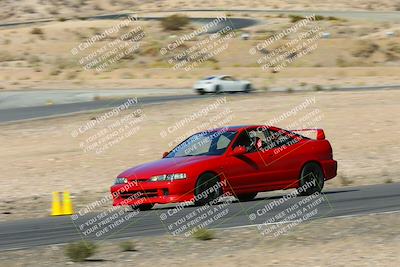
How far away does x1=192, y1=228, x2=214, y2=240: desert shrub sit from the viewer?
38.5ft

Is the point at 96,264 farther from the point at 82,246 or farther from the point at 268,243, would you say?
the point at 268,243

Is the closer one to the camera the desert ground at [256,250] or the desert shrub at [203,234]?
the desert ground at [256,250]

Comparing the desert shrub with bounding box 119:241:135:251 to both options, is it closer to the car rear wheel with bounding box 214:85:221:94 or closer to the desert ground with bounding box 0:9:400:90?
the car rear wheel with bounding box 214:85:221:94

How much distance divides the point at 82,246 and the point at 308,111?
2333 cm

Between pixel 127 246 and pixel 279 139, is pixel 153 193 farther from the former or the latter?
pixel 127 246

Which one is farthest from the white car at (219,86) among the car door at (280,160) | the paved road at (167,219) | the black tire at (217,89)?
the car door at (280,160)

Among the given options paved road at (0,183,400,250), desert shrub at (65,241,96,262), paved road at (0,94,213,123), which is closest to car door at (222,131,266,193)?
paved road at (0,183,400,250)

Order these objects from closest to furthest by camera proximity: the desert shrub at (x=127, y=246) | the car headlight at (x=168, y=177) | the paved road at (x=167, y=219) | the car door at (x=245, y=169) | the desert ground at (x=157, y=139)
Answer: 1. the desert shrub at (x=127, y=246)
2. the paved road at (x=167, y=219)
3. the car headlight at (x=168, y=177)
4. the car door at (x=245, y=169)
5. the desert ground at (x=157, y=139)

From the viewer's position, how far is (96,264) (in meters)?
10.3

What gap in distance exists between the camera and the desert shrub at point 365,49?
65.8 metres

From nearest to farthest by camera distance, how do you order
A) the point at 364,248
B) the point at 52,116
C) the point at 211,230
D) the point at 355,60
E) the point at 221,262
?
the point at 221,262 → the point at 364,248 → the point at 211,230 → the point at 52,116 → the point at 355,60

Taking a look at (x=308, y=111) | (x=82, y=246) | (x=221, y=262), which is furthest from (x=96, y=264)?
(x=308, y=111)

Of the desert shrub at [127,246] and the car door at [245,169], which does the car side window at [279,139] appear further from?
the desert shrub at [127,246]

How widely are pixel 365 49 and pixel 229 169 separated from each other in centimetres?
5215
